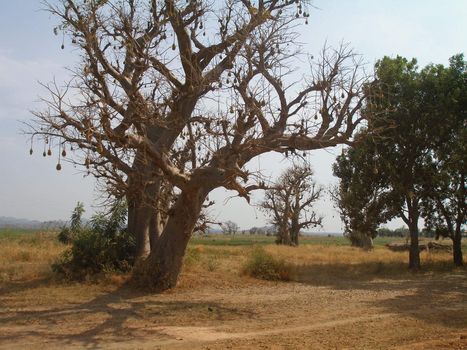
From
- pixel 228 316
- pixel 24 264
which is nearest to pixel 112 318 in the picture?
pixel 228 316

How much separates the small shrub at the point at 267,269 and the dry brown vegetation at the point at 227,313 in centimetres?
35

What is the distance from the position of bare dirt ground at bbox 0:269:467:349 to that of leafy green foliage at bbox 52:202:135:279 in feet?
3.27

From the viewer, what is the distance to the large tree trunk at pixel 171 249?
1243cm

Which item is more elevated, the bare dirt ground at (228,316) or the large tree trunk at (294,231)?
the large tree trunk at (294,231)

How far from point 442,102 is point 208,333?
16.0 metres

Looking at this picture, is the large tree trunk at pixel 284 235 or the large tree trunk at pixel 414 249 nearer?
the large tree trunk at pixel 414 249

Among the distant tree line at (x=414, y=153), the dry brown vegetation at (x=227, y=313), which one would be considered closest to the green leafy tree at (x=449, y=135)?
the distant tree line at (x=414, y=153)

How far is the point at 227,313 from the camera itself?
1004cm

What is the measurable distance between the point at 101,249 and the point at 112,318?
5.46 meters

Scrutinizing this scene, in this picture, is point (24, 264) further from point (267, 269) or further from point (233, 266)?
point (267, 269)

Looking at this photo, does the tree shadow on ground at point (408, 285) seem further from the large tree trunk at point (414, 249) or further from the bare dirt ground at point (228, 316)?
the large tree trunk at point (414, 249)

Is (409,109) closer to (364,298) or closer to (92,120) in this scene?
(364,298)

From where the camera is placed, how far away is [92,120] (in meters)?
9.65

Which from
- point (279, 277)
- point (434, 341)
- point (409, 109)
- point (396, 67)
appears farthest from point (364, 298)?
point (396, 67)
